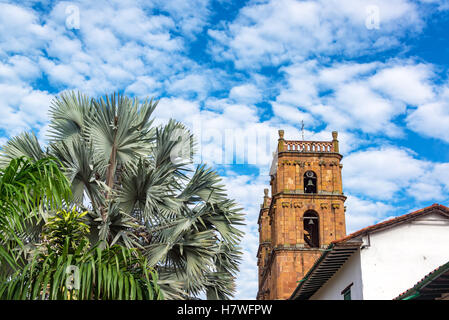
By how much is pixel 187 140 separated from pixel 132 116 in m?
1.43

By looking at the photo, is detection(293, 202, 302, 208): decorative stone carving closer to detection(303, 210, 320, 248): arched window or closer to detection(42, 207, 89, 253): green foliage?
detection(303, 210, 320, 248): arched window

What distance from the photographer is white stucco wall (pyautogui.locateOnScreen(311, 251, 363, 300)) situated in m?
15.4

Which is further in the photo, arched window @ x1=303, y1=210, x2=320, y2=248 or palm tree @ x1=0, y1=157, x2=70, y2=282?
arched window @ x1=303, y1=210, x2=320, y2=248

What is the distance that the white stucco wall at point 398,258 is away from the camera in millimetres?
15133

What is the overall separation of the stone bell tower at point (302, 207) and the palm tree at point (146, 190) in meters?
27.0

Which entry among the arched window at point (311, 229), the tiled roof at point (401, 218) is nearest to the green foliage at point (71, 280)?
the tiled roof at point (401, 218)

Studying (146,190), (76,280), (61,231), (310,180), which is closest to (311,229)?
(310,180)

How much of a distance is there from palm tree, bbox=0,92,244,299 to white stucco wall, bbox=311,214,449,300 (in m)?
4.72

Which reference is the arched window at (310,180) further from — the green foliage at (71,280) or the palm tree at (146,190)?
the green foliage at (71,280)

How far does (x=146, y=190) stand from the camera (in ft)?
37.2

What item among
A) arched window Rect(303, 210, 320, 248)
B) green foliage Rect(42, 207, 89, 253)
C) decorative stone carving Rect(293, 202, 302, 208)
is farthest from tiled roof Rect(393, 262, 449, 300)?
arched window Rect(303, 210, 320, 248)

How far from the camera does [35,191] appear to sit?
19.7ft
